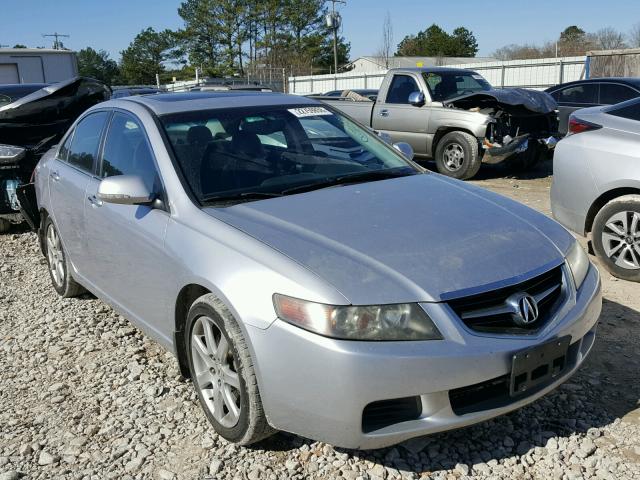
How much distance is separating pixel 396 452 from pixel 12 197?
5.87 m

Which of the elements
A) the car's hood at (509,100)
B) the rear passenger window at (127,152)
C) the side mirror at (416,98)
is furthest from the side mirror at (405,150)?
the side mirror at (416,98)

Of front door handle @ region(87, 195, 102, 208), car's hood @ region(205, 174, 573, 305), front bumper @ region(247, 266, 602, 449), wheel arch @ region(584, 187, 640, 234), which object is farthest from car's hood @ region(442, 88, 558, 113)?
front bumper @ region(247, 266, 602, 449)

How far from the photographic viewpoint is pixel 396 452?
2873 mm

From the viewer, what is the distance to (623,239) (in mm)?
4957

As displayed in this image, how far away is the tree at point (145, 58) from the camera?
79188 millimetres

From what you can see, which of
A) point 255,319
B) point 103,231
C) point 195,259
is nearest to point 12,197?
point 103,231

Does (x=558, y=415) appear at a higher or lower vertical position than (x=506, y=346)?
lower

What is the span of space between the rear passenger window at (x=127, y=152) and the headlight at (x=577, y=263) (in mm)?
2144

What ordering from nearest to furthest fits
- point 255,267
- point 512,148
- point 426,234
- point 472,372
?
point 472,372 → point 255,267 → point 426,234 → point 512,148

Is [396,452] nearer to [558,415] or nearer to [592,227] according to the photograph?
[558,415]

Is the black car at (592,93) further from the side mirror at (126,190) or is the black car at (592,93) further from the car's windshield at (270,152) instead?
the side mirror at (126,190)

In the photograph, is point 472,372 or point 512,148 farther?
point 512,148

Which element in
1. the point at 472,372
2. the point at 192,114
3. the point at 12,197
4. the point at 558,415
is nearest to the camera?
the point at 472,372

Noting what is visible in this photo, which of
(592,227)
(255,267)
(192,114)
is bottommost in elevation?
(592,227)
